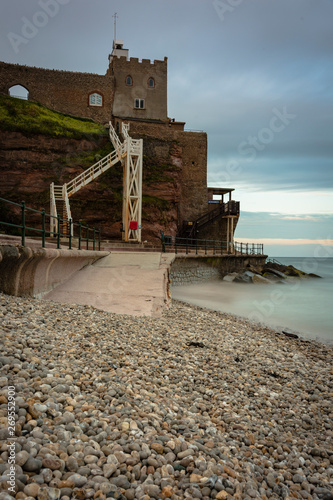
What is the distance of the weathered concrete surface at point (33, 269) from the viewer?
19.5ft

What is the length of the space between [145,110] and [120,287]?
95.9 feet

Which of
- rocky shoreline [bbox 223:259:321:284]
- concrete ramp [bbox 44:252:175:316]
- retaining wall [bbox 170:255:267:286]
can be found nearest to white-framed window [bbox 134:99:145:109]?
retaining wall [bbox 170:255:267:286]

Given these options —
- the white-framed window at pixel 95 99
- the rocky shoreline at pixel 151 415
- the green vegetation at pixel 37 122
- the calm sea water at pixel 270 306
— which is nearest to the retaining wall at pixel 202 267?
the calm sea water at pixel 270 306

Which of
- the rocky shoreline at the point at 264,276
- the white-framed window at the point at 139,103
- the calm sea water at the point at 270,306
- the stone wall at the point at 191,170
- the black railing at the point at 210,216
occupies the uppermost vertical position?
the white-framed window at the point at 139,103

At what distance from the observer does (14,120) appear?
25.9 m

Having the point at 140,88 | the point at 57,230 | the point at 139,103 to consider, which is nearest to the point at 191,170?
the point at 139,103

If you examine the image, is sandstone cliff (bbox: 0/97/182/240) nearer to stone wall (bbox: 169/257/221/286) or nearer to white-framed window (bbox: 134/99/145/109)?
stone wall (bbox: 169/257/221/286)

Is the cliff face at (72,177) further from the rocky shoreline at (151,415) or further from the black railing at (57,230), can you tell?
the rocky shoreline at (151,415)

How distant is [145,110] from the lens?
113 ft

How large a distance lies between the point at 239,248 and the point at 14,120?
20.3 meters

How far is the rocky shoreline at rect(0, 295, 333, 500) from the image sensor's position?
2.25 m

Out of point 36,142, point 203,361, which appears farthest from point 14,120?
point 203,361

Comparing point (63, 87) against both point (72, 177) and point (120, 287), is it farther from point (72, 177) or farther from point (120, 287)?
point (120, 287)

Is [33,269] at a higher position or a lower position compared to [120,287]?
higher
